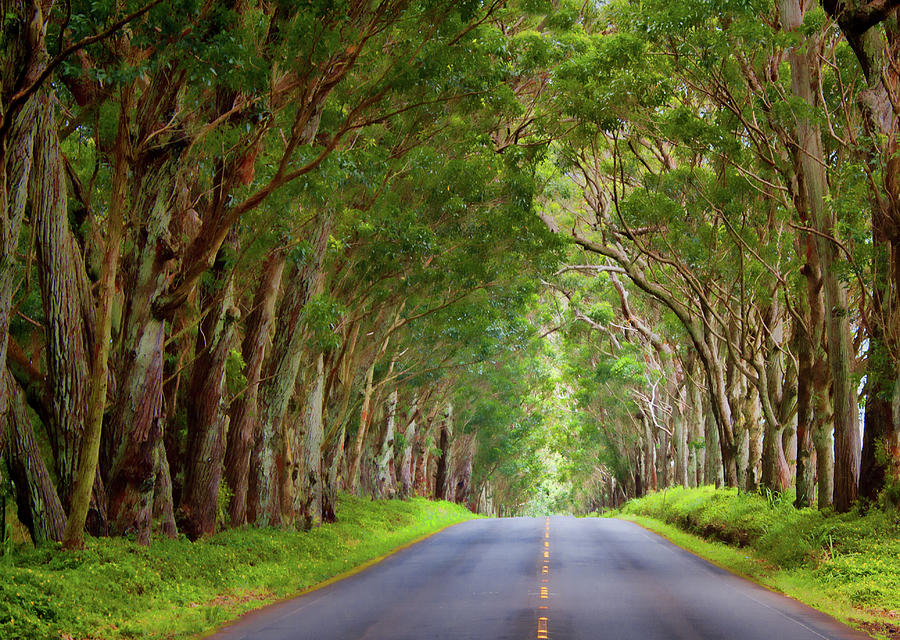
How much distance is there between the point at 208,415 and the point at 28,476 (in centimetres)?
569

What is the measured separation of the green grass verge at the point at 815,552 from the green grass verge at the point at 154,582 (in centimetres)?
797

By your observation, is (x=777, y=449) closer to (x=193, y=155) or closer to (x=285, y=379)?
(x=285, y=379)

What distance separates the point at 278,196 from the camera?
16875mm

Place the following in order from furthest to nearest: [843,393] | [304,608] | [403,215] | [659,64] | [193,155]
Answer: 1. [403,215]
2. [659,64]
3. [843,393]
4. [193,155]
5. [304,608]

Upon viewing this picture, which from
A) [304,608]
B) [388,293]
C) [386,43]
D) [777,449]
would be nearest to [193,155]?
[386,43]

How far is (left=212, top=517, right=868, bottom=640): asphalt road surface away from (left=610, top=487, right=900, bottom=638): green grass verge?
1.63ft

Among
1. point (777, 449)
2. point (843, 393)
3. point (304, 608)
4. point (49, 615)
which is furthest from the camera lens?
point (777, 449)

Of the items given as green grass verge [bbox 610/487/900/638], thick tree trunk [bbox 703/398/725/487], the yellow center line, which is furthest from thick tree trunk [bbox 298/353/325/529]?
thick tree trunk [bbox 703/398/725/487]

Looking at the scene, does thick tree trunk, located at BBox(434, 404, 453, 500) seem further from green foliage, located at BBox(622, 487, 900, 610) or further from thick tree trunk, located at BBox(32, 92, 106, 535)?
thick tree trunk, located at BBox(32, 92, 106, 535)

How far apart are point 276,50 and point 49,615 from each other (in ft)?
26.5

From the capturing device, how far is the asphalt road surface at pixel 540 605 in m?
10.6

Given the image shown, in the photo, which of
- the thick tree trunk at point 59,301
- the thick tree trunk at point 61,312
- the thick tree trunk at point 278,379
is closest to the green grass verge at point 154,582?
the thick tree trunk at point 278,379

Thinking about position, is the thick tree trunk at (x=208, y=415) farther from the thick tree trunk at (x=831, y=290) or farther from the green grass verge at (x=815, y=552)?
the thick tree trunk at (x=831, y=290)

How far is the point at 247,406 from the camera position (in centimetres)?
1958
